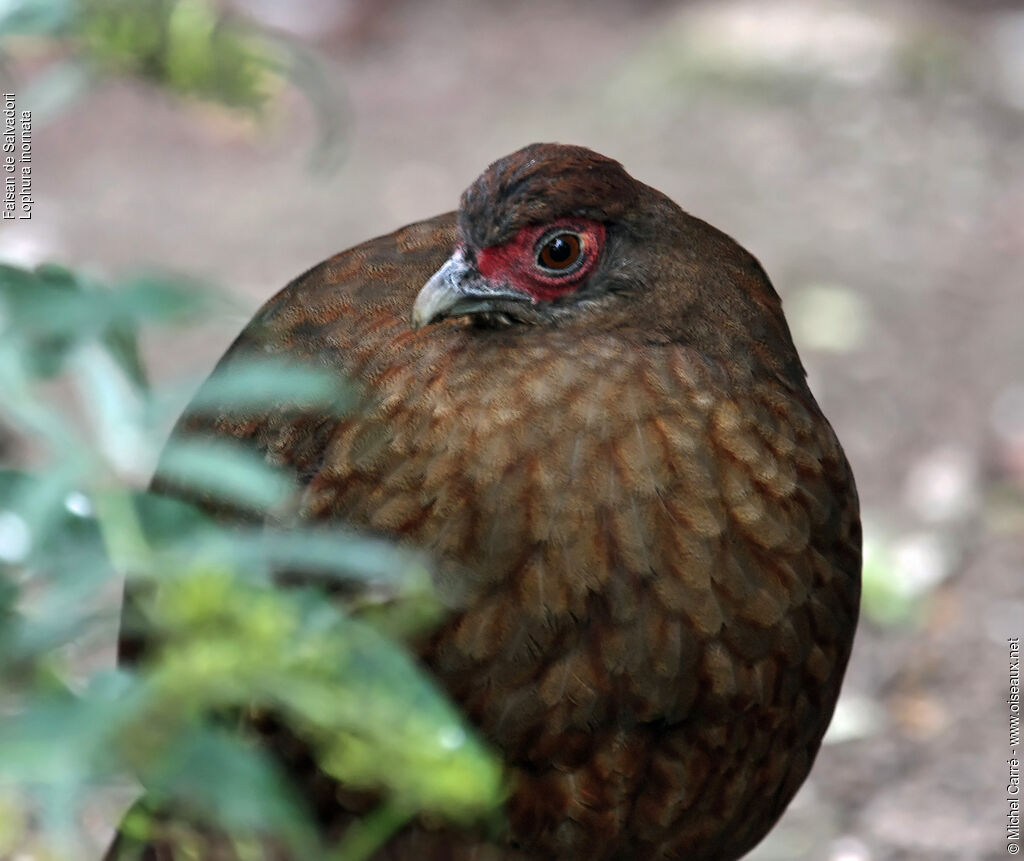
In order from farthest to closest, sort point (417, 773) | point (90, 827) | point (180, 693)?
point (90, 827), point (417, 773), point (180, 693)

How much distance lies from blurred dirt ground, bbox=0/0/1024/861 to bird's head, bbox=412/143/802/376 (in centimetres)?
174

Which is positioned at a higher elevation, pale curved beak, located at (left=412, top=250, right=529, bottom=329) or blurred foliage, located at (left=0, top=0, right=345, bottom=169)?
pale curved beak, located at (left=412, top=250, right=529, bottom=329)

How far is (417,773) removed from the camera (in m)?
1.33

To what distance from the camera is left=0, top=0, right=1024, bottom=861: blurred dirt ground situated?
412 centimetres

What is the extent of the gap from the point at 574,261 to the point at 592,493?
0.36 metres

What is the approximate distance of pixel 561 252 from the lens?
94.8 inches

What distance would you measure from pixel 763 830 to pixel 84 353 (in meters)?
1.67

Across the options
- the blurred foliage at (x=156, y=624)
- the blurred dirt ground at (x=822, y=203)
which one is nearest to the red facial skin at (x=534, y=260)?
the blurred foliage at (x=156, y=624)

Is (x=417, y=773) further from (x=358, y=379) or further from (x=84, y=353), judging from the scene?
(x=358, y=379)

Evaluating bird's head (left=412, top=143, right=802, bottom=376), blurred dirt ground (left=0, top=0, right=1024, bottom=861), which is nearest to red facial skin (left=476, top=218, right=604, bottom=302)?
bird's head (left=412, top=143, right=802, bottom=376)

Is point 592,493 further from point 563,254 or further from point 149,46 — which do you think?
point 149,46

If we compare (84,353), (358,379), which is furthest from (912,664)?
(84,353)

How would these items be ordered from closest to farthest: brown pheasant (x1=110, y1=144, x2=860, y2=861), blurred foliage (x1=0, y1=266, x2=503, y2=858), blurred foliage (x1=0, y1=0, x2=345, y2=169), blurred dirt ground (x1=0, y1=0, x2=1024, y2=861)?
blurred foliage (x1=0, y1=266, x2=503, y2=858) < blurred foliage (x1=0, y1=0, x2=345, y2=169) < brown pheasant (x1=110, y1=144, x2=860, y2=861) < blurred dirt ground (x1=0, y1=0, x2=1024, y2=861)

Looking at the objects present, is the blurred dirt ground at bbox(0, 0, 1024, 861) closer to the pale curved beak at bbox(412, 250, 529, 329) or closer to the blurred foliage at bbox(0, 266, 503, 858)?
the pale curved beak at bbox(412, 250, 529, 329)
